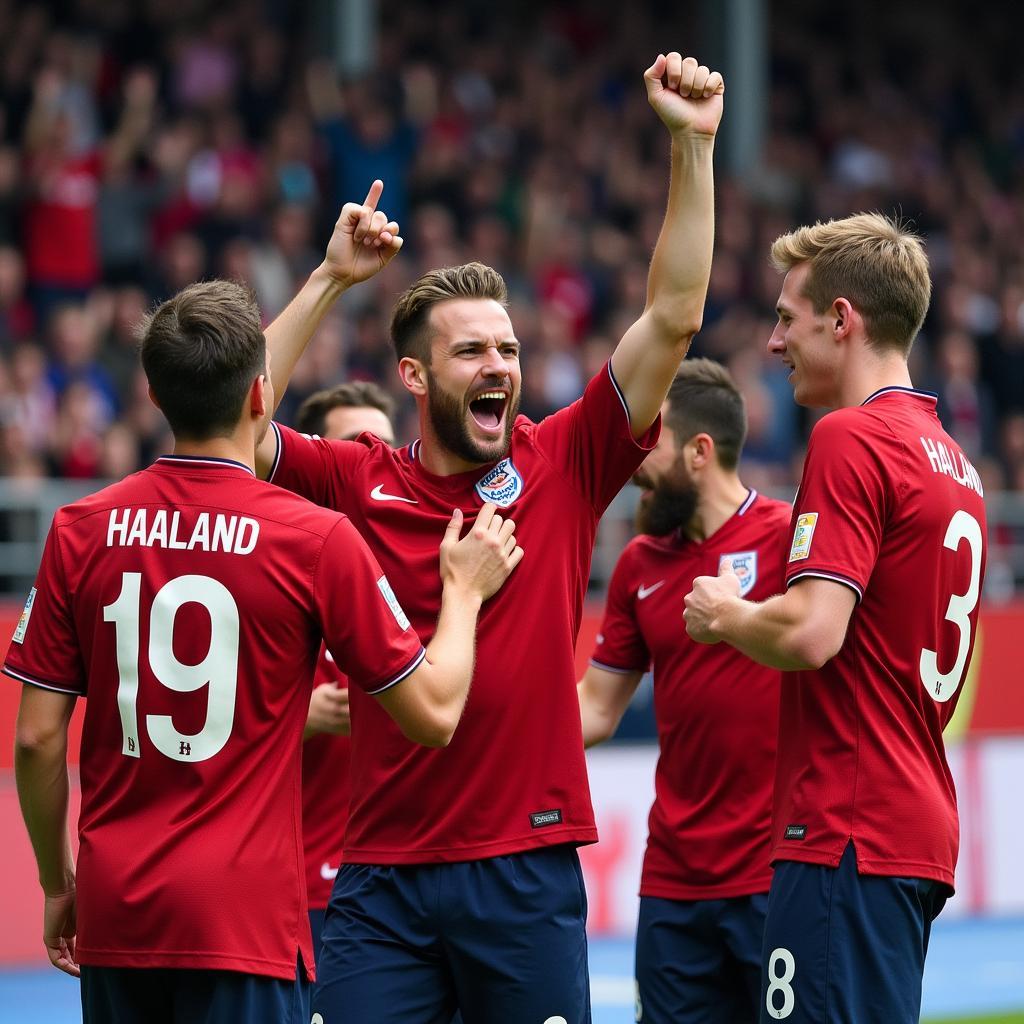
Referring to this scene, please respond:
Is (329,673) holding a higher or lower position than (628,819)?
higher

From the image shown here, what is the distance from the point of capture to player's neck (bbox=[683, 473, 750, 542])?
19.3ft

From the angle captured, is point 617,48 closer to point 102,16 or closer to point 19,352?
point 102,16

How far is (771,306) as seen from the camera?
17.1 metres

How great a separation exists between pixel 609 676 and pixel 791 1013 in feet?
6.33

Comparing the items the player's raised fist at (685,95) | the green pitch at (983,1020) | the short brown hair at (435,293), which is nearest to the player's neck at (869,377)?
the player's raised fist at (685,95)

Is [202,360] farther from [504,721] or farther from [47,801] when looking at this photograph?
[504,721]

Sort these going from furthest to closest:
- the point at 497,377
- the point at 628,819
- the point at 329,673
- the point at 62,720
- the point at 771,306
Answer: the point at 771,306 < the point at 628,819 < the point at 329,673 < the point at 497,377 < the point at 62,720

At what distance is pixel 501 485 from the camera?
4602mm

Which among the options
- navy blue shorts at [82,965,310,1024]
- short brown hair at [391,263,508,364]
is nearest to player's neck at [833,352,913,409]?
short brown hair at [391,263,508,364]

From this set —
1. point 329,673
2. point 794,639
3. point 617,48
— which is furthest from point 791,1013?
point 617,48

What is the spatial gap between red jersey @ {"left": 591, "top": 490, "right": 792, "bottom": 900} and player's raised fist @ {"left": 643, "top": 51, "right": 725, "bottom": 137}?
1.68 metres

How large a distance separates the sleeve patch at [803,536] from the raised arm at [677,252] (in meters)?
0.50

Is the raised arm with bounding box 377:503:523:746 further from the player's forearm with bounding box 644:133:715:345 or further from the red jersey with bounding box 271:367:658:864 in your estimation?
the player's forearm with bounding box 644:133:715:345

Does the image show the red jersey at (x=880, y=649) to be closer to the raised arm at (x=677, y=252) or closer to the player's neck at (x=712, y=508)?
the raised arm at (x=677, y=252)
